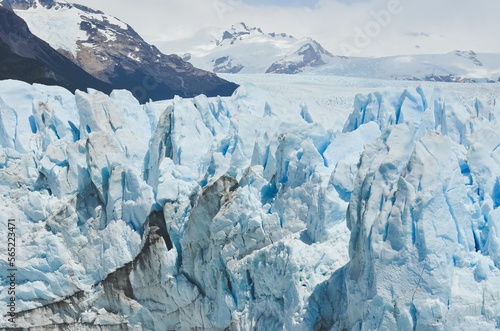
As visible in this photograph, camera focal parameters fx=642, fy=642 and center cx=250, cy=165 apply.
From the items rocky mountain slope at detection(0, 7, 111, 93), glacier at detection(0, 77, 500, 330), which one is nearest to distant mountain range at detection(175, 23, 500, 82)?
rocky mountain slope at detection(0, 7, 111, 93)

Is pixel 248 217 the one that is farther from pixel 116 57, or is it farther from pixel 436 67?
pixel 436 67

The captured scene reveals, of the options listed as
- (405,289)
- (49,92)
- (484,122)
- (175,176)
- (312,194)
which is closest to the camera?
(405,289)

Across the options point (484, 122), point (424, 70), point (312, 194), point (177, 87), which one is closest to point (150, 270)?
point (312, 194)

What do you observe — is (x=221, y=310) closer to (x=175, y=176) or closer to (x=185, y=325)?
(x=185, y=325)

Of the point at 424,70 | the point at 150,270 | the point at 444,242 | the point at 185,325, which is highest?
the point at 424,70

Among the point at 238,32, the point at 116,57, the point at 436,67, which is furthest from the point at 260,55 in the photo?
the point at 116,57

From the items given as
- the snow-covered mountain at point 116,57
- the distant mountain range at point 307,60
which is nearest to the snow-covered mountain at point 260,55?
the distant mountain range at point 307,60

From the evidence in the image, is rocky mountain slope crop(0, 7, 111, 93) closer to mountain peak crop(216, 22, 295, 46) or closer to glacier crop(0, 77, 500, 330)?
glacier crop(0, 77, 500, 330)
